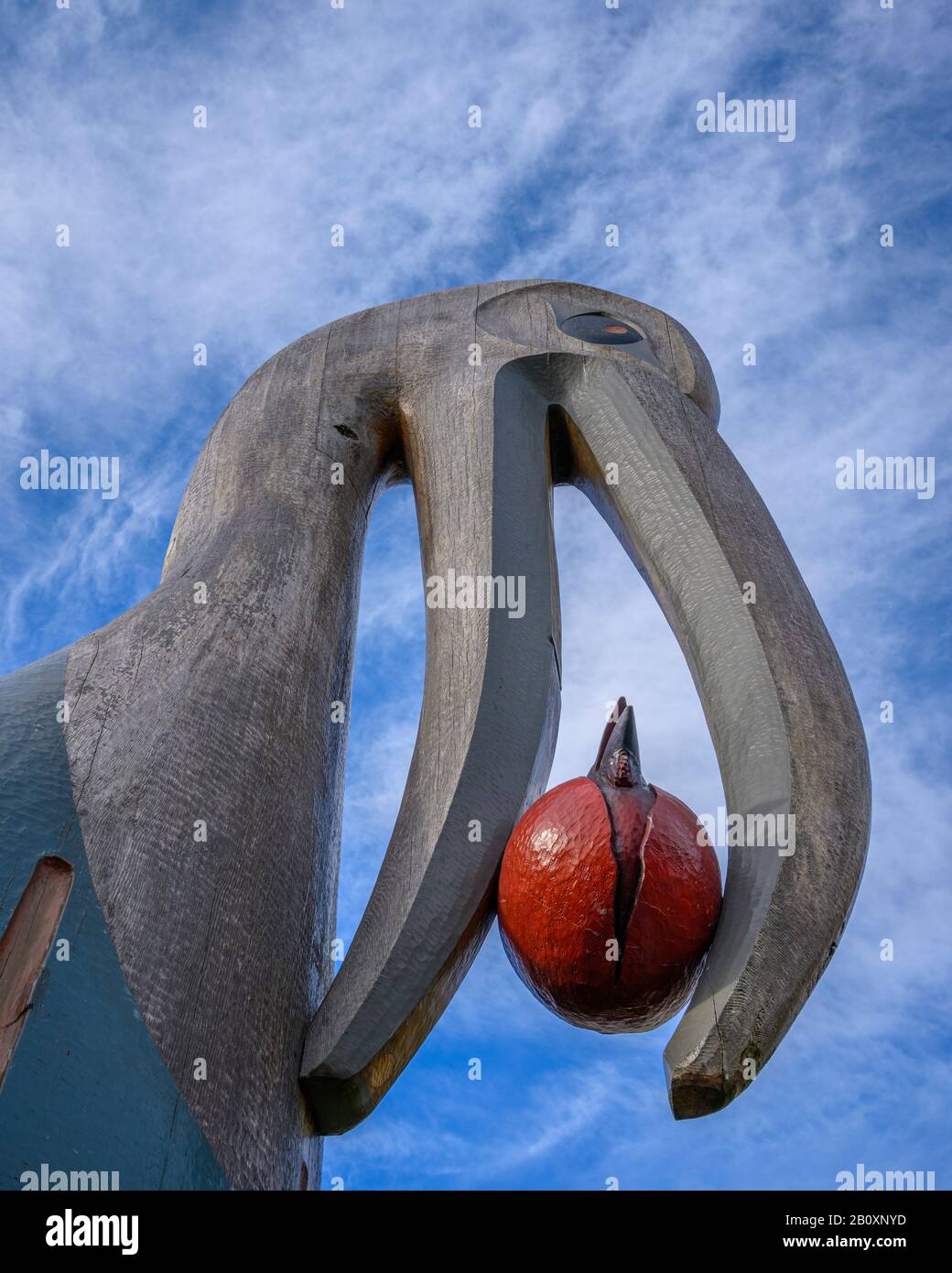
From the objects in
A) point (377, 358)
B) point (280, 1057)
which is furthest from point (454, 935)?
point (377, 358)

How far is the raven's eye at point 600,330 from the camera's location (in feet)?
21.1

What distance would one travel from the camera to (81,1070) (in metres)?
3.59

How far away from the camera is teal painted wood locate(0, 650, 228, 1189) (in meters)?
3.43

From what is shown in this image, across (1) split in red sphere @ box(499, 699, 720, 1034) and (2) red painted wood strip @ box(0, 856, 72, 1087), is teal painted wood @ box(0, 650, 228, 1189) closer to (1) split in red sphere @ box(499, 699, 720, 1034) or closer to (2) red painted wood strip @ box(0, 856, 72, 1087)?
(2) red painted wood strip @ box(0, 856, 72, 1087)

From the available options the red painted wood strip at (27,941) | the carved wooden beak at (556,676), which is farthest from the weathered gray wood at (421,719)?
the red painted wood strip at (27,941)

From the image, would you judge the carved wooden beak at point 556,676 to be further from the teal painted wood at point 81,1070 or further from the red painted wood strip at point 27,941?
the red painted wood strip at point 27,941

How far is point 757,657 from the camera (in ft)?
15.4

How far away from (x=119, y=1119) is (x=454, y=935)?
1.13 metres

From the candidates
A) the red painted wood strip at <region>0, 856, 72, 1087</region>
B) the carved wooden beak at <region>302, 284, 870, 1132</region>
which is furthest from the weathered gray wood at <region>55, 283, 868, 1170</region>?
the red painted wood strip at <region>0, 856, 72, 1087</region>

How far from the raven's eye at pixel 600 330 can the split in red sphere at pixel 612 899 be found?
2.84 metres
